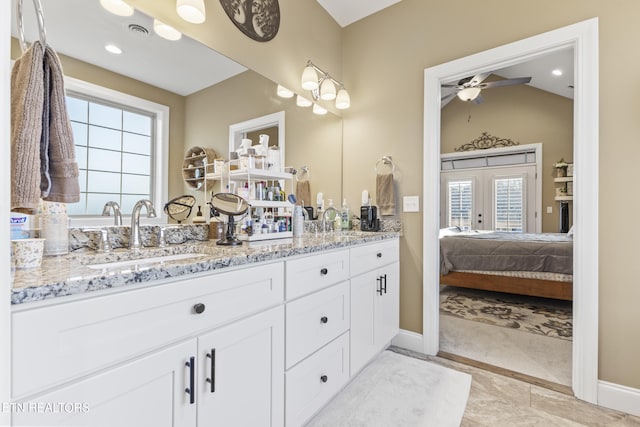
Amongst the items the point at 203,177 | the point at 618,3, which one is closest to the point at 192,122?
the point at 203,177

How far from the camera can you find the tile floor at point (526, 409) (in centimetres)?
153

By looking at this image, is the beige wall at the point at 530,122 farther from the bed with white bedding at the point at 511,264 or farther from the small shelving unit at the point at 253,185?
the small shelving unit at the point at 253,185

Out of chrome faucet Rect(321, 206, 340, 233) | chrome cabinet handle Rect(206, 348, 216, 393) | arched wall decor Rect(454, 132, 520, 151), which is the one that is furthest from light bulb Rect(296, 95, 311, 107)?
arched wall decor Rect(454, 132, 520, 151)

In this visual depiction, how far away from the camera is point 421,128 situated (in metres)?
2.29

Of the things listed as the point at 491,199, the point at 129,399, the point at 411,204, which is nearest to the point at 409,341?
the point at 411,204

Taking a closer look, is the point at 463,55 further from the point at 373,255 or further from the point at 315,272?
the point at 315,272

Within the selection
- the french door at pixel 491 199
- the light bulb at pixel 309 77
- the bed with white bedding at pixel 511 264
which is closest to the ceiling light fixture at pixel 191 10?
the light bulb at pixel 309 77

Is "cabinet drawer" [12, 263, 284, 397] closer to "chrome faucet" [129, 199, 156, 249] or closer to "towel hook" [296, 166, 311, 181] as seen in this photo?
"chrome faucet" [129, 199, 156, 249]

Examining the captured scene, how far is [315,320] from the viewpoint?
4.69 ft

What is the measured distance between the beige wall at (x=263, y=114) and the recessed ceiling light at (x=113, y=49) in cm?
34

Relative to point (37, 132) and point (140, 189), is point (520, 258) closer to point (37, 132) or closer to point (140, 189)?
point (140, 189)

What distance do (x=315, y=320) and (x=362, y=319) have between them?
50cm

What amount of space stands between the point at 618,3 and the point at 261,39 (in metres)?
2.07

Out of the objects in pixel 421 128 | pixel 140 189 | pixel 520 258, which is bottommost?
pixel 520 258
